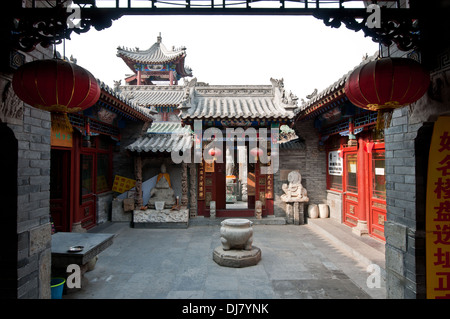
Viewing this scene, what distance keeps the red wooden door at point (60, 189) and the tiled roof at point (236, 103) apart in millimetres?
3446

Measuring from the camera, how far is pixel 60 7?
233 cm

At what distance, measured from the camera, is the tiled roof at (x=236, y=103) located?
784 cm

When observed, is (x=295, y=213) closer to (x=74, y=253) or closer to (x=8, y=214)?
(x=74, y=253)

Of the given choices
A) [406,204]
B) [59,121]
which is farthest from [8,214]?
[406,204]

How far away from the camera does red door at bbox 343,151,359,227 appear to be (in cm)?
716

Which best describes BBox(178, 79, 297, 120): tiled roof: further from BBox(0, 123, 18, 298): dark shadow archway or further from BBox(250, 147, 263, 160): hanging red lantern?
BBox(0, 123, 18, 298): dark shadow archway

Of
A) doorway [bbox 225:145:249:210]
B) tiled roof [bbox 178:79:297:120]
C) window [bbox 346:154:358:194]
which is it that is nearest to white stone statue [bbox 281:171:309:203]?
window [bbox 346:154:358:194]

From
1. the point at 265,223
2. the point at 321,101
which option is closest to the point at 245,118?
the point at 321,101

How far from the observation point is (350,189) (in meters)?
7.54

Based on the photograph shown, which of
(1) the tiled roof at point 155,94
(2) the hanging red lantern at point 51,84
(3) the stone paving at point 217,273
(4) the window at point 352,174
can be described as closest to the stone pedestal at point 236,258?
(3) the stone paving at point 217,273

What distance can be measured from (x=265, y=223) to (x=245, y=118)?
350 cm

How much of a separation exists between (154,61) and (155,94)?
307 cm

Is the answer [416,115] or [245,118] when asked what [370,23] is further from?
[245,118]

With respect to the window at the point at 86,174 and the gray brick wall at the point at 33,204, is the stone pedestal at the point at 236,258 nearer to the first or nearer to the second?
the gray brick wall at the point at 33,204
